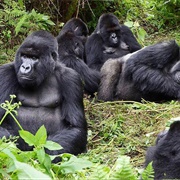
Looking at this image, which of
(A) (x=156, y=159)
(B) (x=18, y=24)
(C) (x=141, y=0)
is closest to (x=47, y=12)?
(B) (x=18, y=24)

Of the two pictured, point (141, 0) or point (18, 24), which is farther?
point (141, 0)

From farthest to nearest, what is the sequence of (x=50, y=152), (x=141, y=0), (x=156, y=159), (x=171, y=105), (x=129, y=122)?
(x=141, y=0) → (x=171, y=105) → (x=129, y=122) → (x=50, y=152) → (x=156, y=159)

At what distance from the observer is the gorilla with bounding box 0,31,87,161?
4.50 metres

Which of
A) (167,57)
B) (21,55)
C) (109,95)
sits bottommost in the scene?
(109,95)

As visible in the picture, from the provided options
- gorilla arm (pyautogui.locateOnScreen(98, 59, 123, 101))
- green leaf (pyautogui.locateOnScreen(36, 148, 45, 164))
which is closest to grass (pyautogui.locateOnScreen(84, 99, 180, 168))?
gorilla arm (pyautogui.locateOnScreen(98, 59, 123, 101))

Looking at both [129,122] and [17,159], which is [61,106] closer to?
[129,122]

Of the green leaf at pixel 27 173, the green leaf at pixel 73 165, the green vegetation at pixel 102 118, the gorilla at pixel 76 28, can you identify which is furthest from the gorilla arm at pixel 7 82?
the gorilla at pixel 76 28

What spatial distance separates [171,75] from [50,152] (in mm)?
2401

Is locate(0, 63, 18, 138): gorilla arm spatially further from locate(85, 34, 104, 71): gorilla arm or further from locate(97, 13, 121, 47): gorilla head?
locate(97, 13, 121, 47): gorilla head

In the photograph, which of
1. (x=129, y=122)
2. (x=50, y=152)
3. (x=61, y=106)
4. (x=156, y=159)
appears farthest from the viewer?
(x=129, y=122)

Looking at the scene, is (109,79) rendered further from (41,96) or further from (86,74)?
(41,96)

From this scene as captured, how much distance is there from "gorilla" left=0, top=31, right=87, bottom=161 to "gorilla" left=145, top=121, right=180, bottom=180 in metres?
1.32

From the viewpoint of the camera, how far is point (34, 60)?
4566 mm

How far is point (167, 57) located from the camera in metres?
6.12
